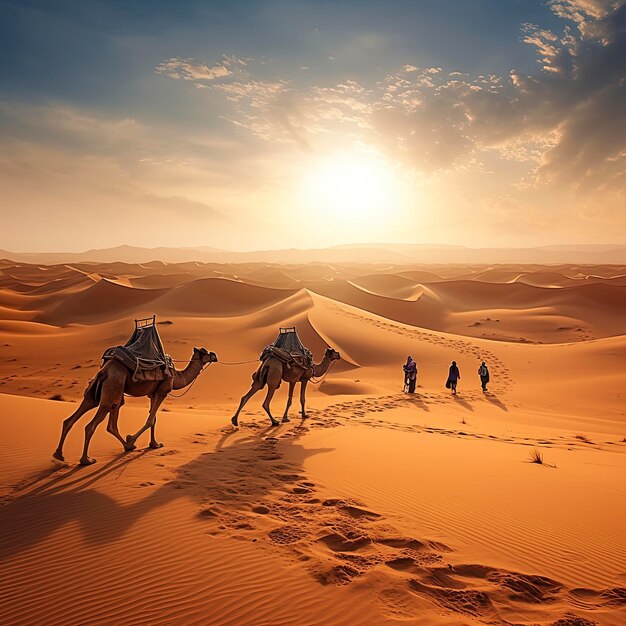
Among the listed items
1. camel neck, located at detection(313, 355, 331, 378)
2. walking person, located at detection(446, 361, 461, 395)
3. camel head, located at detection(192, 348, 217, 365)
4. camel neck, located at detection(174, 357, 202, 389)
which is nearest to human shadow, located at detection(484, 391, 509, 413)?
walking person, located at detection(446, 361, 461, 395)

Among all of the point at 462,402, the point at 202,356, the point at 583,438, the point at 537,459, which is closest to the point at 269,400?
the point at 202,356

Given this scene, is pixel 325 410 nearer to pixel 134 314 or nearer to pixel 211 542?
pixel 211 542

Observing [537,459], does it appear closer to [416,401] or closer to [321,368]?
[321,368]

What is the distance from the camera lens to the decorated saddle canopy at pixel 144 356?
291 inches

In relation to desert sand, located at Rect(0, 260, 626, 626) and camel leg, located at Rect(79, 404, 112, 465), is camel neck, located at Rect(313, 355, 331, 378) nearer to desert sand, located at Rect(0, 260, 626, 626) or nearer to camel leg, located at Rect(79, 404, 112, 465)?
desert sand, located at Rect(0, 260, 626, 626)

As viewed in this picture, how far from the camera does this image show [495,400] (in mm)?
16484

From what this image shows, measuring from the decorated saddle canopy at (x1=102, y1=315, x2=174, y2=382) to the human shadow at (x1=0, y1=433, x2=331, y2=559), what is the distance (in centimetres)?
155

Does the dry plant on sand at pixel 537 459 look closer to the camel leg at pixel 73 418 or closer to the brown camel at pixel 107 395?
the brown camel at pixel 107 395

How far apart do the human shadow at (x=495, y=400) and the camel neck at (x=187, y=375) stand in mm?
11466

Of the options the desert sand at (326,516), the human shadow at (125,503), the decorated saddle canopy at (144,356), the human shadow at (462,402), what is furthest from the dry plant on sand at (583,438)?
the decorated saddle canopy at (144,356)

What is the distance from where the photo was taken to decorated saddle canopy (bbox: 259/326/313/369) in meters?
10.6

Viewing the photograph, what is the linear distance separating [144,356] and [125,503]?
2894 millimetres

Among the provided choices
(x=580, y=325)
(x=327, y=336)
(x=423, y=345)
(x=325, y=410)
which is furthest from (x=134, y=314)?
(x=580, y=325)

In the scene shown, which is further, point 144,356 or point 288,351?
point 288,351
